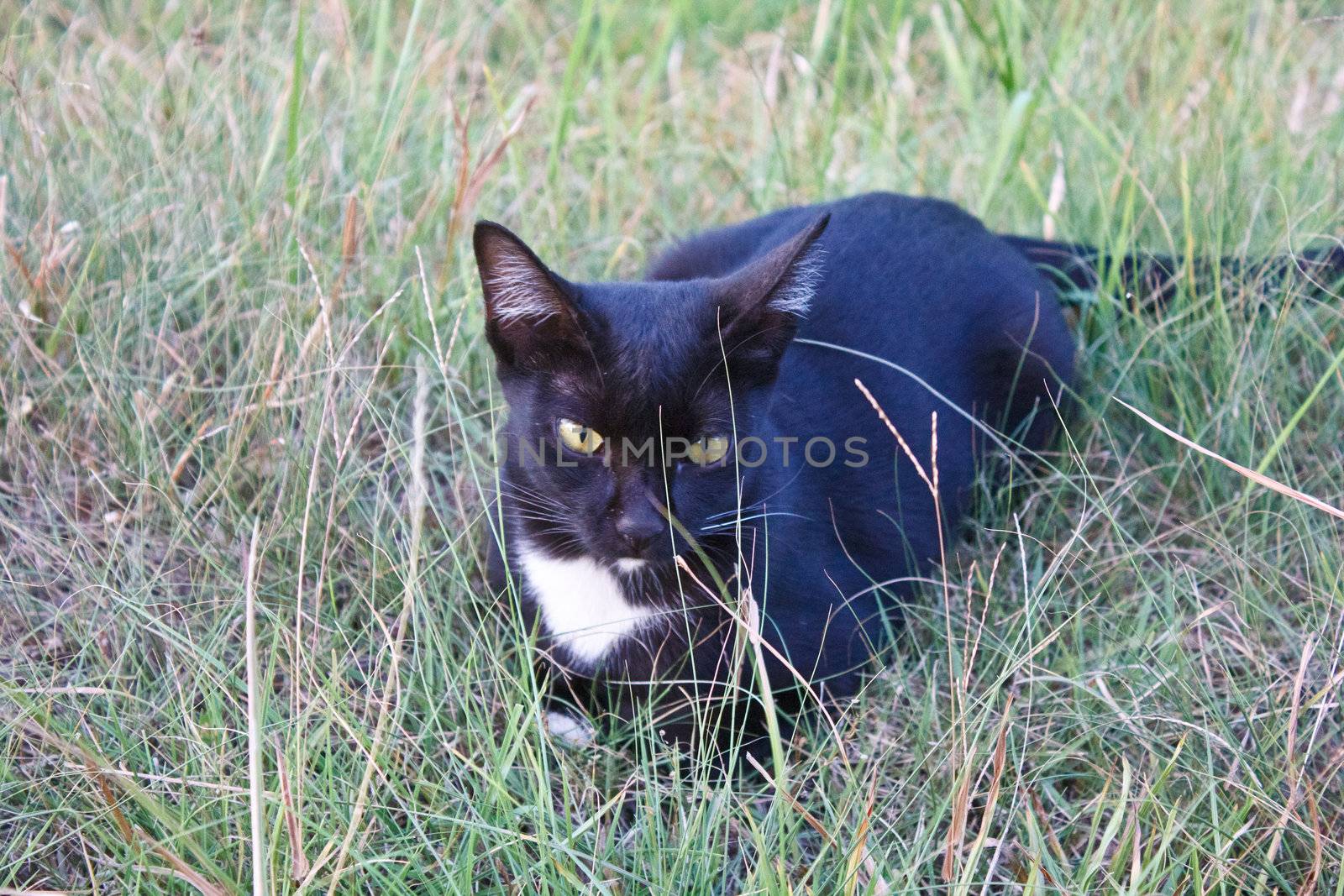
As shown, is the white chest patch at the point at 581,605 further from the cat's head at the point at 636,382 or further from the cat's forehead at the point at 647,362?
the cat's forehead at the point at 647,362

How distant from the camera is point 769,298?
5.71 feet

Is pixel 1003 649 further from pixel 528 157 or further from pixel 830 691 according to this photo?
pixel 528 157

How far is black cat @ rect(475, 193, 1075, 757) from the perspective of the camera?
175 cm

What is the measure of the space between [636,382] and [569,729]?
A: 66cm

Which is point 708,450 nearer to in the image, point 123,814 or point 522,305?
point 522,305

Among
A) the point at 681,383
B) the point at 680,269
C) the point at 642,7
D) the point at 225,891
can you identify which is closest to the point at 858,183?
the point at 680,269

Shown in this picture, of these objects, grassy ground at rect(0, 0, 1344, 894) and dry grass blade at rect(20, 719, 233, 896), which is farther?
grassy ground at rect(0, 0, 1344, 894)

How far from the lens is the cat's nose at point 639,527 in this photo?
66.9 inches

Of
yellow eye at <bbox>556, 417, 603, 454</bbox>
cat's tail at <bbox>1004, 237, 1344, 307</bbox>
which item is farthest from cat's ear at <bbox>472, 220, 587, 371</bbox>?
cat's tail at <bbox>1004, 237, 1344, 307</bbox>

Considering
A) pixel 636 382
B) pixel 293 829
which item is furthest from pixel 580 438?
pixel 293 829

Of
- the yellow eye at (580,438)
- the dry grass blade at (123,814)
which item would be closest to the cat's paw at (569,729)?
the yellow eye at (580,438)

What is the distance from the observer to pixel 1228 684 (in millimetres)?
1839

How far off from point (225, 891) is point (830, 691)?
40.9 inches

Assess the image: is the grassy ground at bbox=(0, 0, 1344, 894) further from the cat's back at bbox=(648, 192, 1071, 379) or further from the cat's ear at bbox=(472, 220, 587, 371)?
the cat's back at bbox=(648, 192, 1071, 379)
